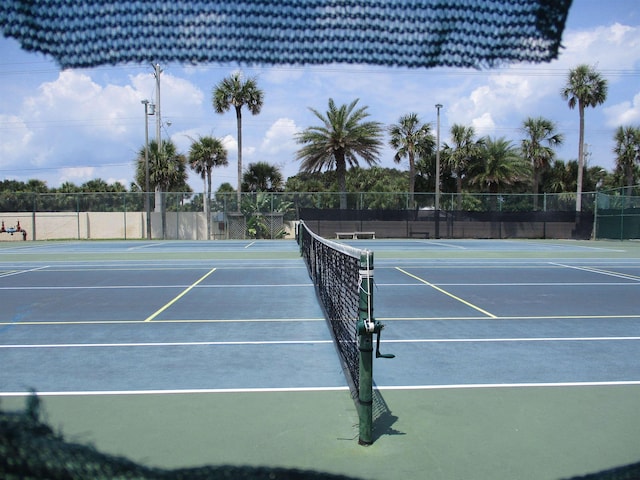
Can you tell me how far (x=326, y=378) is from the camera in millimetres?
5785

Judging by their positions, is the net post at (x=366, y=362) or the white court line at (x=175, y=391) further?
the white court line at (x=175, y=391)

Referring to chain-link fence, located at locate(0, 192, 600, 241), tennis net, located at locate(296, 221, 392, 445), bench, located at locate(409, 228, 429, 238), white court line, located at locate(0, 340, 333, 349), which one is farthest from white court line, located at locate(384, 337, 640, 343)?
bench, located at locate(409, 228, 429, 238)

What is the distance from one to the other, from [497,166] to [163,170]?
26.8m

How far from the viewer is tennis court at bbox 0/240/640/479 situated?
4000 mm

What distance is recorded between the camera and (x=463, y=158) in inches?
1811

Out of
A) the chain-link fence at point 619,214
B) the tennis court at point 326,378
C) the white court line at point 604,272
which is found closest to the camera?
the tennis court at point 326,378

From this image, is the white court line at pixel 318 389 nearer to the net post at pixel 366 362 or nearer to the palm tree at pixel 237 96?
the net post at pixel 366 362

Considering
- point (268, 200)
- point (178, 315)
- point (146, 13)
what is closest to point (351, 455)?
point (146, 13)

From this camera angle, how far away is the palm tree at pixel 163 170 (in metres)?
37.4

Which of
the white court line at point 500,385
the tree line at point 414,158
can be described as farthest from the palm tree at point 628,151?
the white court line at point 500,385

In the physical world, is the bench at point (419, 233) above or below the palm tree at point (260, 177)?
below

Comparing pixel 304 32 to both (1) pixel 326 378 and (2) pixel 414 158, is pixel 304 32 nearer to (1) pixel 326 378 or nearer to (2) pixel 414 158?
(1) pixel 326 378

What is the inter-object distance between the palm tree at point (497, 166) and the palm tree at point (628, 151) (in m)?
10.2

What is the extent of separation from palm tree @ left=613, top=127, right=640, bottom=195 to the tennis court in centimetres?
4379
